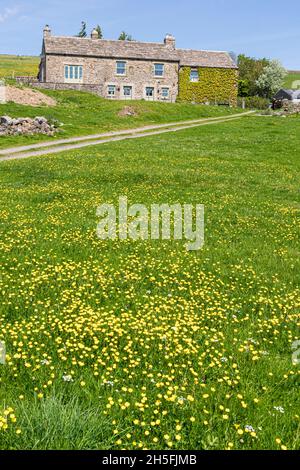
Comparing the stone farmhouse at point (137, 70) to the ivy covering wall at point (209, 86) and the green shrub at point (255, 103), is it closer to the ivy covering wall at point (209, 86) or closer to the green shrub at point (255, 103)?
the ivy covering wall at point (209, 86)

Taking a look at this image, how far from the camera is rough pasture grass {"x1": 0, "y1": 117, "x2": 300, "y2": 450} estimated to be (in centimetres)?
539

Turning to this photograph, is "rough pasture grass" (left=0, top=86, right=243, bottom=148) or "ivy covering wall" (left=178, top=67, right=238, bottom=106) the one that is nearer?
"rough pasture grass" (left=0, top=86, right=243, bottom=148)

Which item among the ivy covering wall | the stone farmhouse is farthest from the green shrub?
the ivy covering wall

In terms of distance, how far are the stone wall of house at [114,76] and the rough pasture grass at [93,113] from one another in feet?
30.8

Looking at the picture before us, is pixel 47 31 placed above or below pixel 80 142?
→ above

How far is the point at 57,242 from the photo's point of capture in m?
A: 12.3

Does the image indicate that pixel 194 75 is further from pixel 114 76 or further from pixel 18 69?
pixel 18 69

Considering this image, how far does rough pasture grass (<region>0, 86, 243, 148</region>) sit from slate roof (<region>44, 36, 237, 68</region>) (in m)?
12.3

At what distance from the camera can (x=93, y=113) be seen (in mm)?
51688

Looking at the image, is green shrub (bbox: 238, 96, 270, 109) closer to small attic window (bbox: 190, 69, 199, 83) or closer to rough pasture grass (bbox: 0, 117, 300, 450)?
small attic window (bbox: 190, 69, 199, 83)

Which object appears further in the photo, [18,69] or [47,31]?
[18,69]

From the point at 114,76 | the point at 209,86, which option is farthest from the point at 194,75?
the point at 114,76

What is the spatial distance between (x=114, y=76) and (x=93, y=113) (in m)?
25.5

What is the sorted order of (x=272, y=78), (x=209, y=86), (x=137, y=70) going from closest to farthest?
(x=137, y=70) < (x=209, y=86) < (x=272, y=78)
